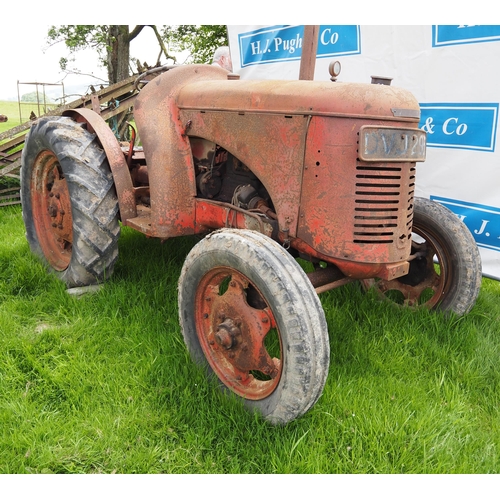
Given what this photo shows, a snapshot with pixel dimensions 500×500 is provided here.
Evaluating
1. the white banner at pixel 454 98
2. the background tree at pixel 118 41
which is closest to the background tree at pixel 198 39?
the background tree at pixel 118 41

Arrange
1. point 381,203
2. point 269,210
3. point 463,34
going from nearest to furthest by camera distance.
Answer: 1. point 381,203
2. point 269,210
3. point 463,34

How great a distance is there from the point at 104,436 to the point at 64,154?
6.46ft

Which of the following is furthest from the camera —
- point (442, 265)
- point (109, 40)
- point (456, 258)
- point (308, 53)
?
point (109, 40)

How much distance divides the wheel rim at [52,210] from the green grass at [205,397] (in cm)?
45

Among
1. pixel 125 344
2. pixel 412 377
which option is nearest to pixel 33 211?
pixel 125 344

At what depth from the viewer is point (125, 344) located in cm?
Result: 301

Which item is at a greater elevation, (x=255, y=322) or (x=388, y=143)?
(x=388, y=143)

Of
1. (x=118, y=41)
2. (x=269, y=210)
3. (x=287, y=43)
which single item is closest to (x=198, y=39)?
(x=118, y=41)

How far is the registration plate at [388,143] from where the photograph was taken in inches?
94.7

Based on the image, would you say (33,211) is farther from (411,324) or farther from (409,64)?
(409,64)

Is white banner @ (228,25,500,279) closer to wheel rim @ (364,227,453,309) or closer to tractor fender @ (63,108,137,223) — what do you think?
wheel rim @ (364,227,453,309)

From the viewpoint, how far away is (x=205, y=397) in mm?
2566

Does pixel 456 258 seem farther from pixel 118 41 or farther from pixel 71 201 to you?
pixel 118 41

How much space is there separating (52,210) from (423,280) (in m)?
2.87
